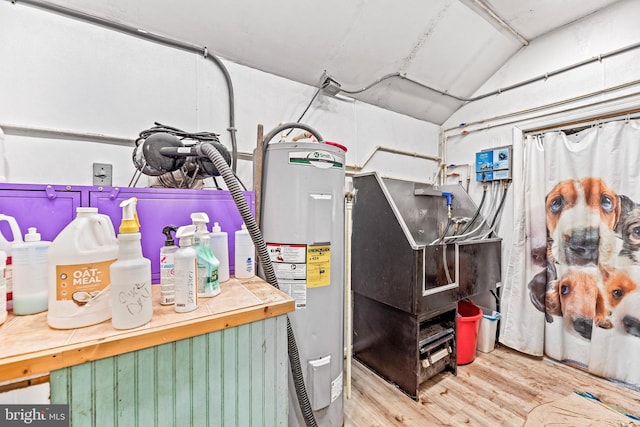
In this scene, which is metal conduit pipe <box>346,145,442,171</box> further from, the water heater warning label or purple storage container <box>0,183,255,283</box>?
purple storage container <box>0,183,255,283</box>

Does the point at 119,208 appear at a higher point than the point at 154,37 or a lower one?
lower

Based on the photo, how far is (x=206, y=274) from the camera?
0.86 meters

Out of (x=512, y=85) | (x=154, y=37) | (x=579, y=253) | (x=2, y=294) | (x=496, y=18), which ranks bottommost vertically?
(x=579, y=253)

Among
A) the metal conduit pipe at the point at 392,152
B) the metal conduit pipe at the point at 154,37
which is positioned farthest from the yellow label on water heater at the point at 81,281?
the metal conduit pipe at the point at 392,152

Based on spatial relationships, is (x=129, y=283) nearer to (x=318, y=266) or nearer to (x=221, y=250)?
(x=221, y=250)

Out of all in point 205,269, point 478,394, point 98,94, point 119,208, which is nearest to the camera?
point 205,269

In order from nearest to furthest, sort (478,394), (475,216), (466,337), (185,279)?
1. (185,279)
2. (478,394)
3. (466,337)
4. (475,216)

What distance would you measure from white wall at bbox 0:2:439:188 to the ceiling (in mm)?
127

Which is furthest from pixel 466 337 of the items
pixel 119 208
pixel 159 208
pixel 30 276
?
pixel 30 276

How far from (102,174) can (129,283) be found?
3.76 feet

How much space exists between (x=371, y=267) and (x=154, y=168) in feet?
4.98

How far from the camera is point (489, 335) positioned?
2381 mm

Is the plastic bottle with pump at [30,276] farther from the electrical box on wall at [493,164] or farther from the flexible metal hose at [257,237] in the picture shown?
the electrical box on wall at [493,164]

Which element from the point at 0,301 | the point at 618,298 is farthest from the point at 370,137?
the point at 0,301
